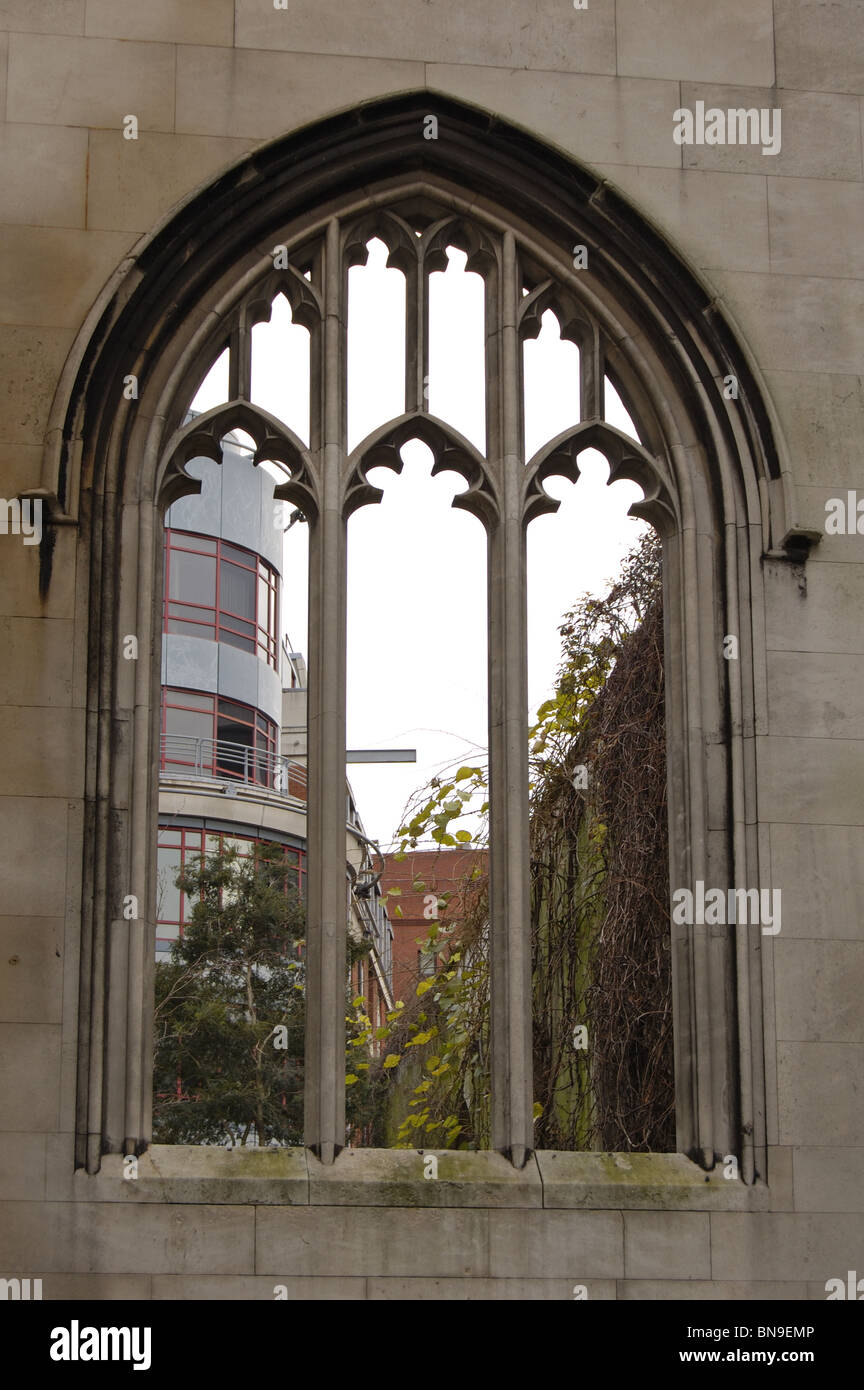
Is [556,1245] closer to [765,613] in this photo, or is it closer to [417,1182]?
[417,1182]

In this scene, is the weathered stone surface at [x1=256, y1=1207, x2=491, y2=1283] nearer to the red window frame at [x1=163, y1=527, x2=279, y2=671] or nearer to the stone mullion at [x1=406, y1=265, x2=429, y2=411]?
the stone mullion at [x1=406, y1=265, x2=429, y2=411]

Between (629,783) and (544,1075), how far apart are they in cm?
236

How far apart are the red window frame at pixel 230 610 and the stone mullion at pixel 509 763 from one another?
2427 centimetres

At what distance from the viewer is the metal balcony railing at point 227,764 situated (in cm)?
3375

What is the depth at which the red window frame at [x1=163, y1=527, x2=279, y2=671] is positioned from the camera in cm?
3528

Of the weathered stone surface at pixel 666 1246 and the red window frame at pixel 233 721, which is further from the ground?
the red window frame at pixel 233 721

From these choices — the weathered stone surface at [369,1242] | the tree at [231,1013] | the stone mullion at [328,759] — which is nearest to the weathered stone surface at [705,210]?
the stone mullion at [328,759]

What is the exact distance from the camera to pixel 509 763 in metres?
9.43

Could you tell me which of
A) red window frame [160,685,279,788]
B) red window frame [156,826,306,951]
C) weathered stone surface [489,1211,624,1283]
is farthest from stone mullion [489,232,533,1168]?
red window frame [160,685,279,788]

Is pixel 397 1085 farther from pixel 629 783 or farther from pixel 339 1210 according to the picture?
pixel 339 1210

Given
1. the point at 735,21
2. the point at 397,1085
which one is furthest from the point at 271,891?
the point at 735,21

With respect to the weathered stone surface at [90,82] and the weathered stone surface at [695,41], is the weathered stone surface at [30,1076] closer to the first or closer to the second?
the weathered stone surface at [90,82]

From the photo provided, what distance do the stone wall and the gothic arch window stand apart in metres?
0.12

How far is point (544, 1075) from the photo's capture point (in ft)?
45.1
